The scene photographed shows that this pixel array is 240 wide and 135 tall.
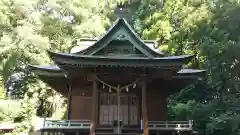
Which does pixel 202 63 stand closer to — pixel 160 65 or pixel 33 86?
pixel 160 65

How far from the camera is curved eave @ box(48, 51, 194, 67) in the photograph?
11.1 metres

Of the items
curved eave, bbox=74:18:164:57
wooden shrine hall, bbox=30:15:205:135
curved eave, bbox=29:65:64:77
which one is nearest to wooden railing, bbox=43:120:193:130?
wooden shrine hall, bbox=30:15:205:135

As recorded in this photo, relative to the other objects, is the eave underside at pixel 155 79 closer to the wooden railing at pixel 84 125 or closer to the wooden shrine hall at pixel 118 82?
the wooden shrine hall at pixel 118 82

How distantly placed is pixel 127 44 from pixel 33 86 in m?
14.4

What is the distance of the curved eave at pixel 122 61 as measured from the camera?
36.3ft

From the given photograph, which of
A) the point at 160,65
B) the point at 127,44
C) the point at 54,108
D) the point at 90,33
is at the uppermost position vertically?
the point at 90,33

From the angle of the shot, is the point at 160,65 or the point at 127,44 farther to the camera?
the point at 127,44

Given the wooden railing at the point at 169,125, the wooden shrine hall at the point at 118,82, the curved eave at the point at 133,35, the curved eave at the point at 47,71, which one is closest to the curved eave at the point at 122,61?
the wooden shrine hall at the point at 118,82

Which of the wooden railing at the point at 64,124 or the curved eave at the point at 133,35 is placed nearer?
the curved eave at the point at 133,35

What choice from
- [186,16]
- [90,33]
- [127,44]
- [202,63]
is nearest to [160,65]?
[127,44]

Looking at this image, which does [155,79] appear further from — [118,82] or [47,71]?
[47,71]

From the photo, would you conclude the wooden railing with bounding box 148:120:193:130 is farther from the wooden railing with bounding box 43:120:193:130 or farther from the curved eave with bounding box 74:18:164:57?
the curved eave with bounding box 74:18:164:57

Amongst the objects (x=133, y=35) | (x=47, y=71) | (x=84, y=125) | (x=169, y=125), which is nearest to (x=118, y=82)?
(x=133, y=35)

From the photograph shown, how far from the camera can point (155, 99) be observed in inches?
542
